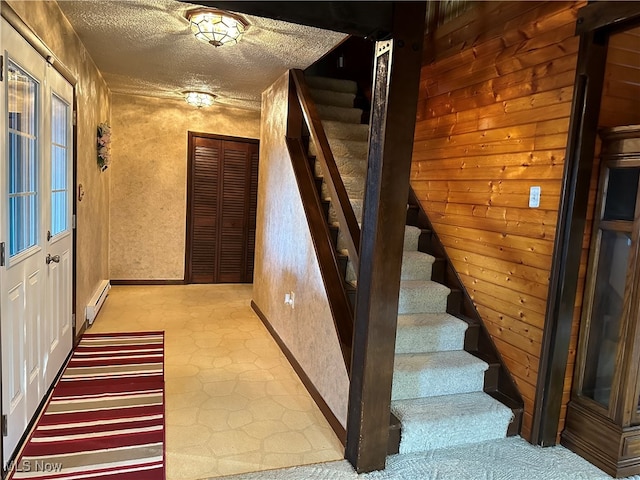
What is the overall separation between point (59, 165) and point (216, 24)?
54.3 inches

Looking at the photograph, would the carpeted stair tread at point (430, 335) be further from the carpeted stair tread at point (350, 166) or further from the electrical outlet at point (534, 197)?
the carpeted stair tread at point (350, 166)

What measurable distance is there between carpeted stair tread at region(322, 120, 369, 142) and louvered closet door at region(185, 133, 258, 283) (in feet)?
6.92

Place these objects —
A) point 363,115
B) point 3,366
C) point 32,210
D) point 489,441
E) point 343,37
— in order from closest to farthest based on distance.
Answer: point 3,366, point 32,210, point 489,441, point 343,37, point 363,115

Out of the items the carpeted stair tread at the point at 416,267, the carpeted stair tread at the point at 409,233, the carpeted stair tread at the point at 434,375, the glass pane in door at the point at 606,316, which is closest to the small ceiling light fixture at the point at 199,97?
the carpeted stair tread at the point at 409,233

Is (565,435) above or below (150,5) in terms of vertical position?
below

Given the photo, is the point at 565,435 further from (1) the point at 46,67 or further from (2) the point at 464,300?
(1) the point at 46,67

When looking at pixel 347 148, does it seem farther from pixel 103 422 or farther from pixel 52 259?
pixel 103 422

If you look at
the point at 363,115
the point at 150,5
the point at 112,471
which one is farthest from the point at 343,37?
the point at 112,471

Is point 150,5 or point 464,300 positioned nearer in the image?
point 150,5

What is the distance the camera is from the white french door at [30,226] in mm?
1880

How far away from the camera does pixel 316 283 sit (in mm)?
2879

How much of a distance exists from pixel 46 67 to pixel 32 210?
82 cm

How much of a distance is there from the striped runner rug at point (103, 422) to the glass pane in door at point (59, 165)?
103 centimetres

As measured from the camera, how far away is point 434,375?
255 centimetres
